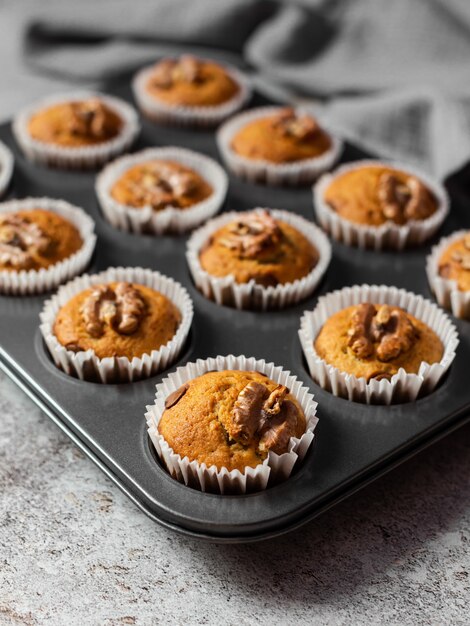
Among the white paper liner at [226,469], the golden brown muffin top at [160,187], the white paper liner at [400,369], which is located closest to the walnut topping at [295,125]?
the golden brown muffin top at [160,187]

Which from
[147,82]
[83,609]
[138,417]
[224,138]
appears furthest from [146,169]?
[83,609]

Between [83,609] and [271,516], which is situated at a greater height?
[271,516]

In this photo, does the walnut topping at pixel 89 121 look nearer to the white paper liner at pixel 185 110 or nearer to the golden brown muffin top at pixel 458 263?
the white paper liner at pixel 185 110

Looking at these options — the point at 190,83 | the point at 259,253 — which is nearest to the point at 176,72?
the point at 190,83

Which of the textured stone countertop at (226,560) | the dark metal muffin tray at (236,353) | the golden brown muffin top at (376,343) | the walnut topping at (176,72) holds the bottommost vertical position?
the textured stone countertop at (226,560)

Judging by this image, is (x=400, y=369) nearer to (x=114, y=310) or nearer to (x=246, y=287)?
(x=246, y=287)

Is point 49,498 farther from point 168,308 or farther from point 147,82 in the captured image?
point 147,82
